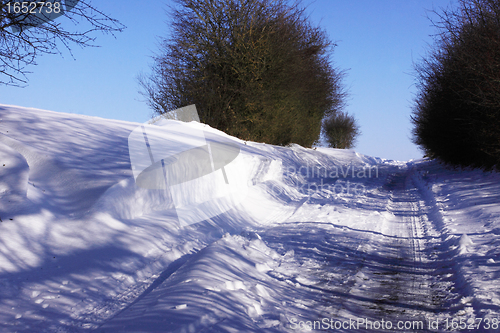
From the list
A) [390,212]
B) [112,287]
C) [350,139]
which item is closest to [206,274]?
[112,287]

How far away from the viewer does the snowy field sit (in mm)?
3244

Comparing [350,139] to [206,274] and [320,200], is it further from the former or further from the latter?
[206,274]

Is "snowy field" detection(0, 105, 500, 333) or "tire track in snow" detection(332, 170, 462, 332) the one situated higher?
"snowy field" detection(0, 105, 500, 333)

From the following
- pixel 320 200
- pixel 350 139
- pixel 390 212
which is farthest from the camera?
pixel 350 139

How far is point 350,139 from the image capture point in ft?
153

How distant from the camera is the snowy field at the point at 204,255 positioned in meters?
3.24

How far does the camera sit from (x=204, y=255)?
15.1 ft

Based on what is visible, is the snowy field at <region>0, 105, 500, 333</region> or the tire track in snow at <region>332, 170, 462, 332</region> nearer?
the snowy field at <region>0, 105, 500, 333</region>

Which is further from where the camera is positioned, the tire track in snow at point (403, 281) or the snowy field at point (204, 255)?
the tire track in snow at point (403, 281)

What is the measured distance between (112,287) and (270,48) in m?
15.1

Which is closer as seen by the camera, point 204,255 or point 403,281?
point 403,281

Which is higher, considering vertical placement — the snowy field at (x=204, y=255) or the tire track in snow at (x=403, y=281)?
the snowy field at (x=204, y=255)

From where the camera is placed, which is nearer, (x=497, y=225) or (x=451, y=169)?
(x=497, y=225)

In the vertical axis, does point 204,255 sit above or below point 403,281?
above
